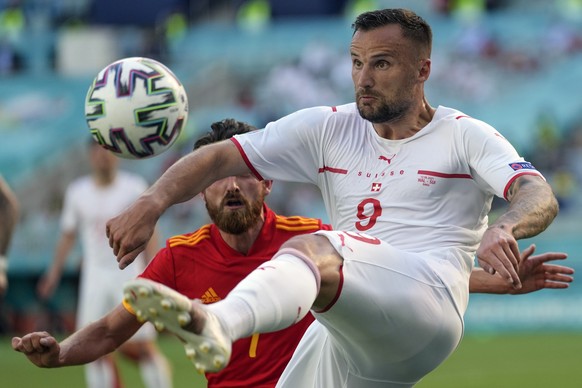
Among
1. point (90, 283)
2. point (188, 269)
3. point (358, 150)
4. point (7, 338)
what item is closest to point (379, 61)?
point (358, 150)

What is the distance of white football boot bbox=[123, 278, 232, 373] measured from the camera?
4219mm

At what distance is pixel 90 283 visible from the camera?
460 inches

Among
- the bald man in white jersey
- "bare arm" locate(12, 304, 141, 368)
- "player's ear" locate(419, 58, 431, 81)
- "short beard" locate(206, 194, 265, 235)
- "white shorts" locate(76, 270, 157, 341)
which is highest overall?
"player's ear" locate(419, 58, 431, 81)

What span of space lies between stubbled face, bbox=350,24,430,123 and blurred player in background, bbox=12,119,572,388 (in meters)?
1.03

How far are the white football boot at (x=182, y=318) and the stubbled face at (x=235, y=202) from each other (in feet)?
6.72

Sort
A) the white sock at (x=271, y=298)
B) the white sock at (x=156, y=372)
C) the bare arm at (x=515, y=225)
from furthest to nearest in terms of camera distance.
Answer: the white sock at (x=156, y=372) < the bare arm at (x=515, y=225) < the white sock at (x=271, y=298)

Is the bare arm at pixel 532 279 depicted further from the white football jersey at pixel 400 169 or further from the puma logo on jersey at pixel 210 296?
the puma logo on jersey at pixel 210 296

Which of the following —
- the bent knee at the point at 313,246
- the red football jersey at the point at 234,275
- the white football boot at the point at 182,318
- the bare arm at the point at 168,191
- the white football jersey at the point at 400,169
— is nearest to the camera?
the white football boot at the point at 182,318

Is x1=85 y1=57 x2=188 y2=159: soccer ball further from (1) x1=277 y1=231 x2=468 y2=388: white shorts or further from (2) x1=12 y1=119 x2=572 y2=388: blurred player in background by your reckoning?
(1) x1=277 y1=231 x2=468 y2=388: white shorts

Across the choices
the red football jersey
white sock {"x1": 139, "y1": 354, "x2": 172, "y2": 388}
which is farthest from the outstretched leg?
white sock {"x1": 139, "y1": 354, "x2": 172, "y2": 388}

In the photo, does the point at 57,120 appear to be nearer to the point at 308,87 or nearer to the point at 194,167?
the point at 308,87

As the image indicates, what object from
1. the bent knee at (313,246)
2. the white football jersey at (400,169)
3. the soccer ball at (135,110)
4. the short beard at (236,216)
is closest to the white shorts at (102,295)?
the short beard at (236,216)

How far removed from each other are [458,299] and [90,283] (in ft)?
22.1

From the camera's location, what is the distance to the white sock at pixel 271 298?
177 inches
